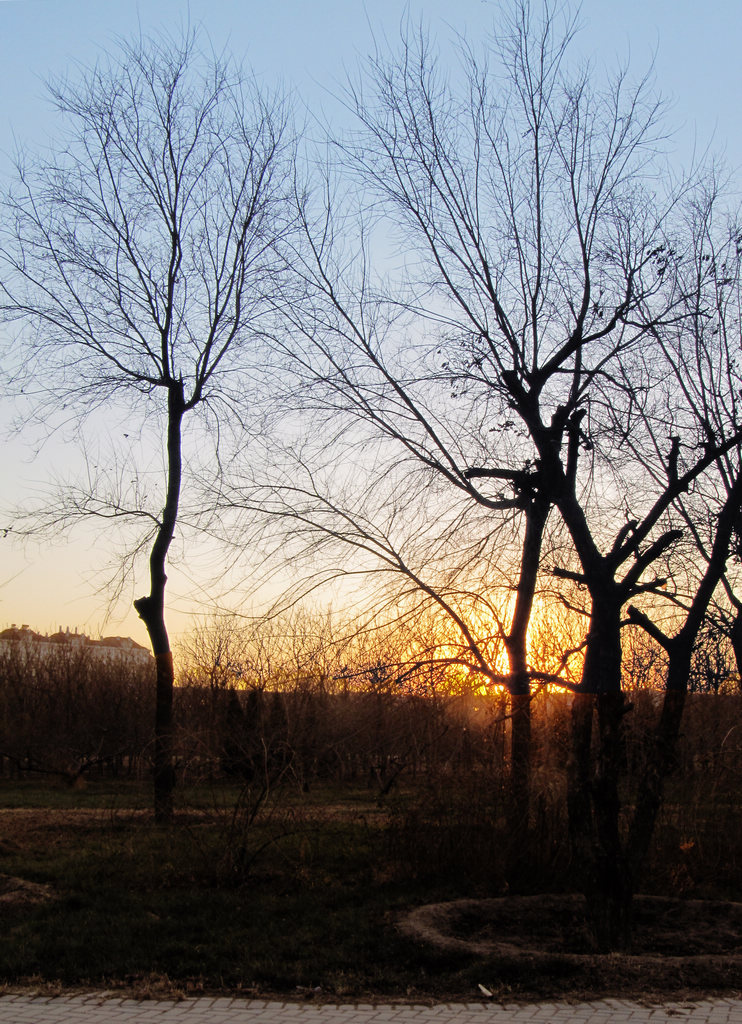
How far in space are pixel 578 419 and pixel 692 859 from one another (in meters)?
5.09

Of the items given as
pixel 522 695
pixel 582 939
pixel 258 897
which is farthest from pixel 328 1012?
pixel 522 695

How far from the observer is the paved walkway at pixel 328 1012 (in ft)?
17.9

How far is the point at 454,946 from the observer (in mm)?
6918

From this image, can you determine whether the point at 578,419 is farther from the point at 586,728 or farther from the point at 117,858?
the point at 117,858

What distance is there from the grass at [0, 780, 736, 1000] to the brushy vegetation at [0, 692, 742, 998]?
0.02 metres

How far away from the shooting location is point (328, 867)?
1042cm

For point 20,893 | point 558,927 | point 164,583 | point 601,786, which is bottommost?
point 558,927

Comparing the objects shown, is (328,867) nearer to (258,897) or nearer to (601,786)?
(258,897)

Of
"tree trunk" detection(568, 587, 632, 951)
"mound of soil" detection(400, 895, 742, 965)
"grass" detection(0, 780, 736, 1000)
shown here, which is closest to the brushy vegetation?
"grass" detection(0, 780, 736, 1000)

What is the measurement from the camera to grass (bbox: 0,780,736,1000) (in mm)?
6434

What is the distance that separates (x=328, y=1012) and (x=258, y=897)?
3375mm

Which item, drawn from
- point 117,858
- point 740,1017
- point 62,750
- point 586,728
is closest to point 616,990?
point 740,1017

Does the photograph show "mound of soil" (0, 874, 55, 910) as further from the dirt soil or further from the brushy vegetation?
the dirt soil

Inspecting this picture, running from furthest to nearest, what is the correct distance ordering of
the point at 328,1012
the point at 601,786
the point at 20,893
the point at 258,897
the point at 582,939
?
the point at 258,897, the point at 20,893, the point at 601,786, the point at 582,939, the point at 328,1012
